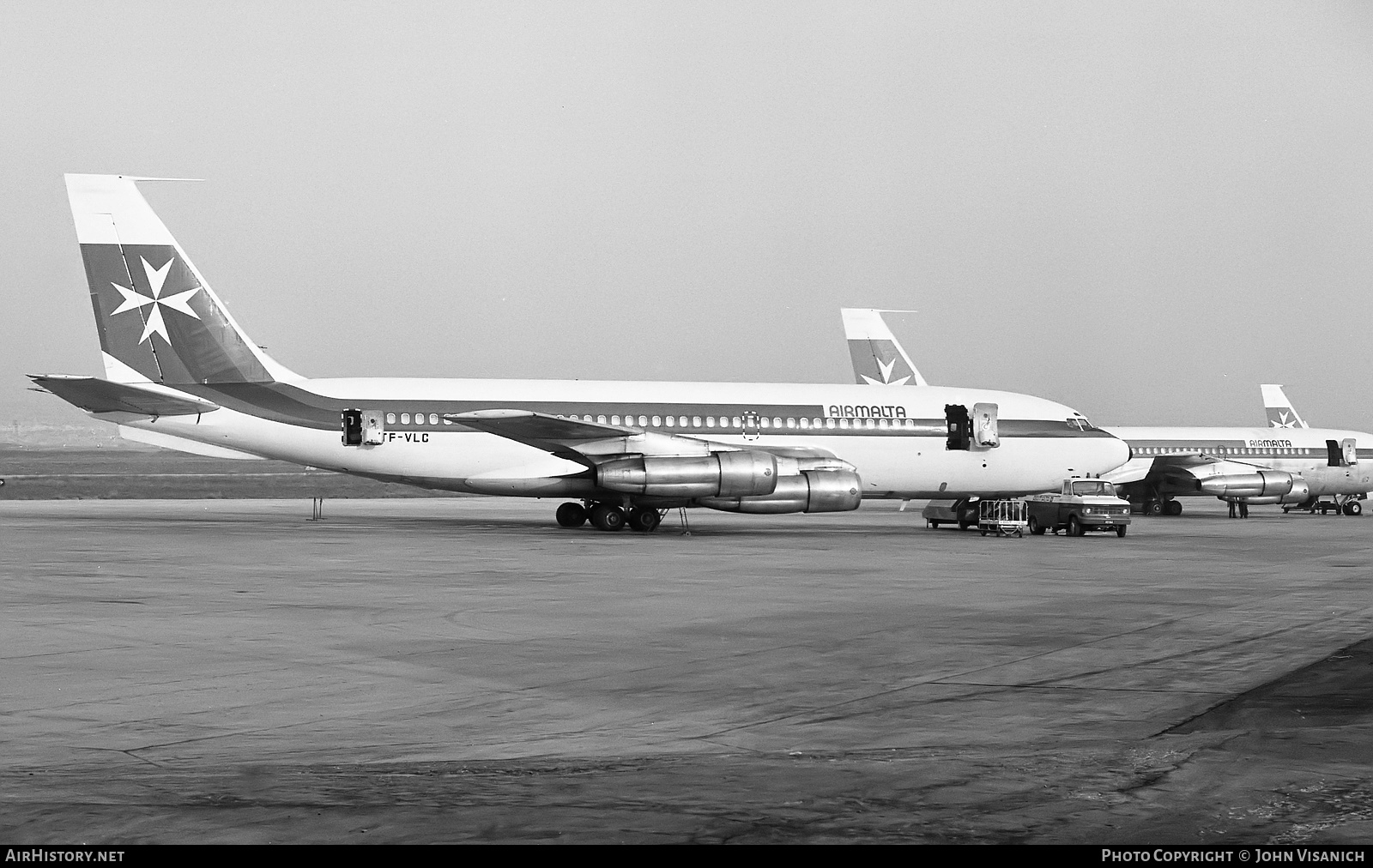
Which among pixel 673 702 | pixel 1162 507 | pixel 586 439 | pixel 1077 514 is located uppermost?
pixel 586 439

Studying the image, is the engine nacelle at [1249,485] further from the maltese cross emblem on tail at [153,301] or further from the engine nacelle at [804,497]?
the maltese cross emblem on tail at [153,301]

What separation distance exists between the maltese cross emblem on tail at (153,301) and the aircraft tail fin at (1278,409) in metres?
61.8

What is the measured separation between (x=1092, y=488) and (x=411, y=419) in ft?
63.9

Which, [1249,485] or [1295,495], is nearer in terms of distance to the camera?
[1249,485]

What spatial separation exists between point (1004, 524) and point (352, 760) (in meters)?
31.2

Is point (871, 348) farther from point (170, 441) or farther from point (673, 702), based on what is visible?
point (673, 702)

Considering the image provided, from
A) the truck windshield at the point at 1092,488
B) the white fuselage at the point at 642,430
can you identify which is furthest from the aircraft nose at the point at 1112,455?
the truck windshield at the point at 1092,488


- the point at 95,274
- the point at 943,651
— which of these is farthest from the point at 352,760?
the point at 95,274

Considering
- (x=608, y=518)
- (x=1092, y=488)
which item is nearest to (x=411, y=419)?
(x=608, y=518)

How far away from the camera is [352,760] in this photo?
27.3 ft

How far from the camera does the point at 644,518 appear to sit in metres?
35.2

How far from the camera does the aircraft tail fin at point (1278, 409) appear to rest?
7681 centimetres

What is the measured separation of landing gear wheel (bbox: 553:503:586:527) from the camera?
3747cm

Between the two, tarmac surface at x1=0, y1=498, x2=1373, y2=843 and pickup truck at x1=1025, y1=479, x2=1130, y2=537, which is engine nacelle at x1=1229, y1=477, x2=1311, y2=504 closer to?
pickup truck at x1=1025, y1=479, x2=1130, y2=537
